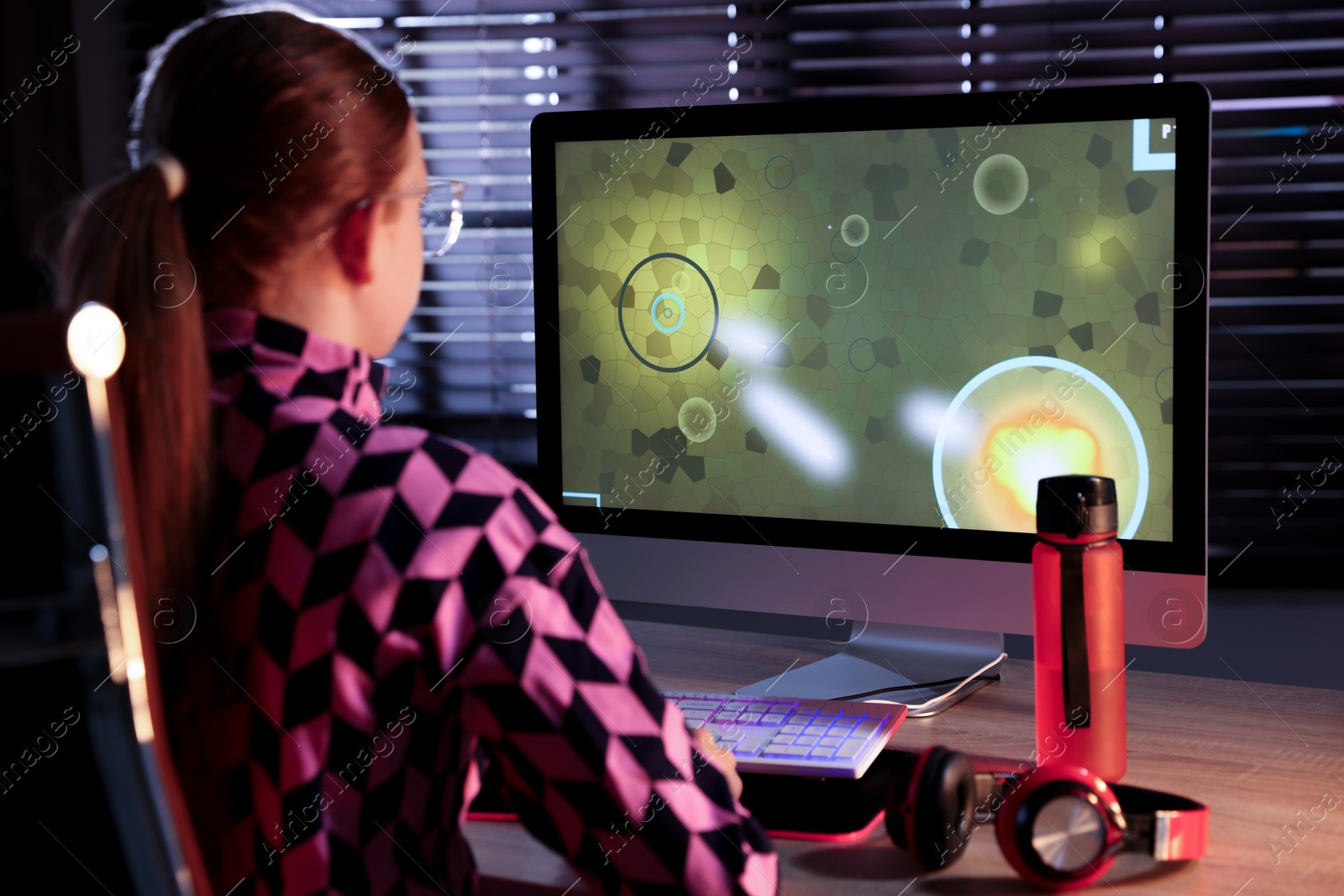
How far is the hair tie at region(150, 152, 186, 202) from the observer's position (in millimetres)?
675

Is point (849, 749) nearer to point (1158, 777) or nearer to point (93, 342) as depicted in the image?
point (1158, 777)

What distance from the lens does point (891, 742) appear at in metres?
1.01

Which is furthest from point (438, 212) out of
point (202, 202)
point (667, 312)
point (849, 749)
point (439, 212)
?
point (849, 749)

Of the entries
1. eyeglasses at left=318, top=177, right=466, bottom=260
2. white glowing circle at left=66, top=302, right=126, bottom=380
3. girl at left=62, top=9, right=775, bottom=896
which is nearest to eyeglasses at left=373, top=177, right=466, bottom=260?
eyeglasses at left=318, top=177, right=466, bottom=260

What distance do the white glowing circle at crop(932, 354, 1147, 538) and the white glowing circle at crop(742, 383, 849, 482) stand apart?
90 millimetres

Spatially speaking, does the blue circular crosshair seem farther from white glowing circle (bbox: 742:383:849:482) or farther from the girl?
the girl

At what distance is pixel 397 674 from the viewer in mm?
660

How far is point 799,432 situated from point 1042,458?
232 millimetres

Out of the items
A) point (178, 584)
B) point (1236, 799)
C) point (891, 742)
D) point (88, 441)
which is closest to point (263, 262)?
point (178, 584)

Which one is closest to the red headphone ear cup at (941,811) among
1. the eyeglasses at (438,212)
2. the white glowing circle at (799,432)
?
the white glowing circle at (799,432)

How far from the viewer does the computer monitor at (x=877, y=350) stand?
1.01 meters

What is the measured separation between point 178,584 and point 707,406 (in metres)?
0.62

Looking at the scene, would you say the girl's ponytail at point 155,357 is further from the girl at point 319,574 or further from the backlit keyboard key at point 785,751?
the backlit keyboard key at point 785,751

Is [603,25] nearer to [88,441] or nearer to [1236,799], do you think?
[1236,799]
